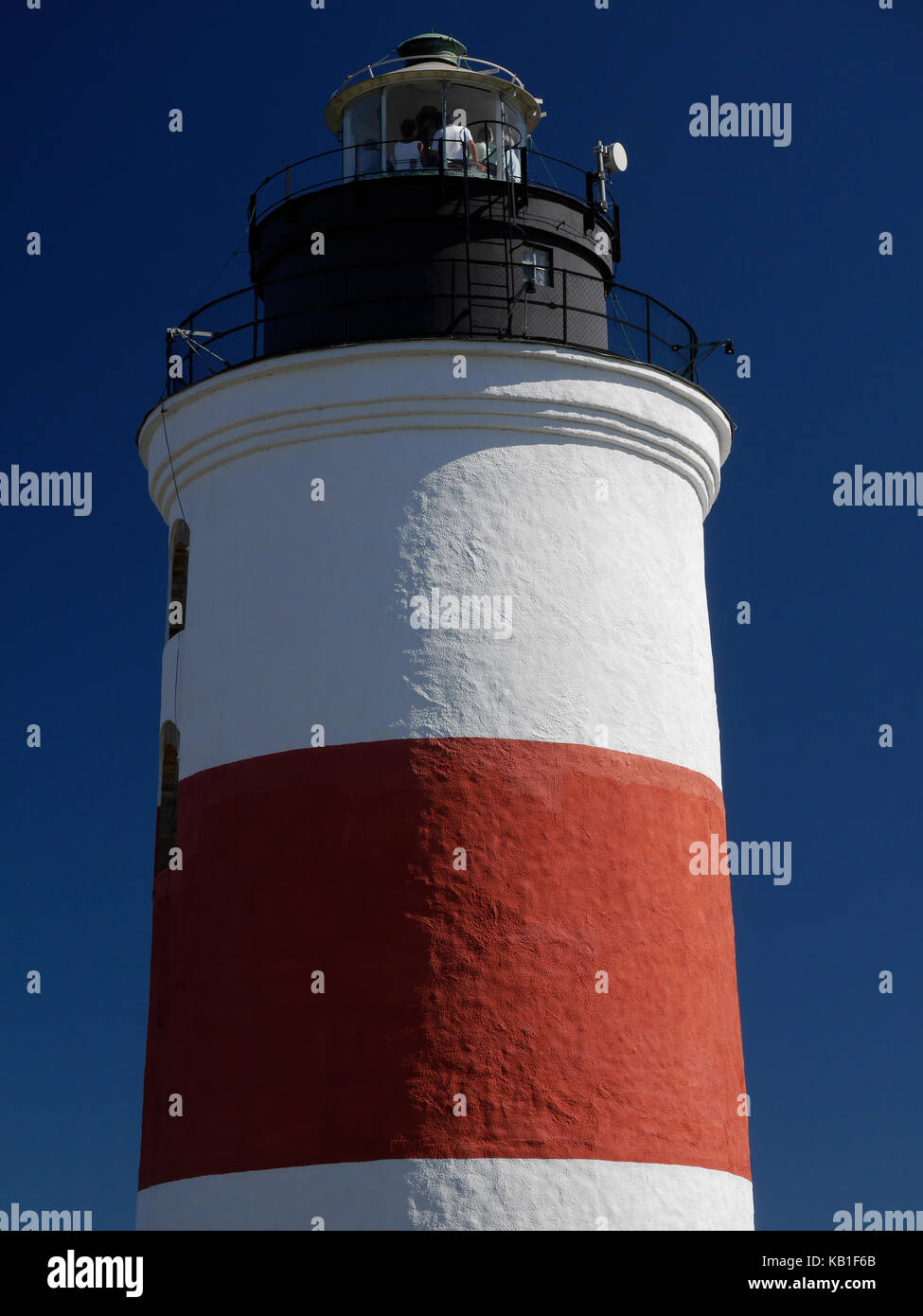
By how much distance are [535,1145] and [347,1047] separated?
1512mm

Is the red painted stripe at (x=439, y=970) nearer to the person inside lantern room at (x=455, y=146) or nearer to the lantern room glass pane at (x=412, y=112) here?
the person inside lantern room at (x=455, y=146)

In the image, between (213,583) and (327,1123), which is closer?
(327,1123)

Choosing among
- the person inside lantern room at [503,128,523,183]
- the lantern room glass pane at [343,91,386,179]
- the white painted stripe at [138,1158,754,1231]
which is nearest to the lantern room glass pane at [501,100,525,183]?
the person inside lantern room at [503,128,523,183]

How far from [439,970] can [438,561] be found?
123 inches

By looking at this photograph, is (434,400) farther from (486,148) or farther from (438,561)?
(486,148)

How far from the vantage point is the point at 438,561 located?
15.0 meters

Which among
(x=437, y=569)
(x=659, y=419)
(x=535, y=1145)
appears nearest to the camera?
(x=535, y=1145)

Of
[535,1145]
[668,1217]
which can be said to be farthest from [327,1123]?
[668,1217]

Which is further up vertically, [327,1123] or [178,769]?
[178,769]

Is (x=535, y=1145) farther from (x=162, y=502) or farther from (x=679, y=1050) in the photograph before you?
(x=162, y=502)

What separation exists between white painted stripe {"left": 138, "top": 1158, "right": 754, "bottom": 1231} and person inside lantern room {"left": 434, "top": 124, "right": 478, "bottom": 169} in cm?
830

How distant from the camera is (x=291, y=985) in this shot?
14.3 metres

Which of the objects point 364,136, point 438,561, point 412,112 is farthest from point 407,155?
point 438,561

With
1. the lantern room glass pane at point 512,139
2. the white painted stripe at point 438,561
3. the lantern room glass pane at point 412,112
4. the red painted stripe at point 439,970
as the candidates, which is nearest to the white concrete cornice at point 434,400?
the white painted stripe at point 438,561
